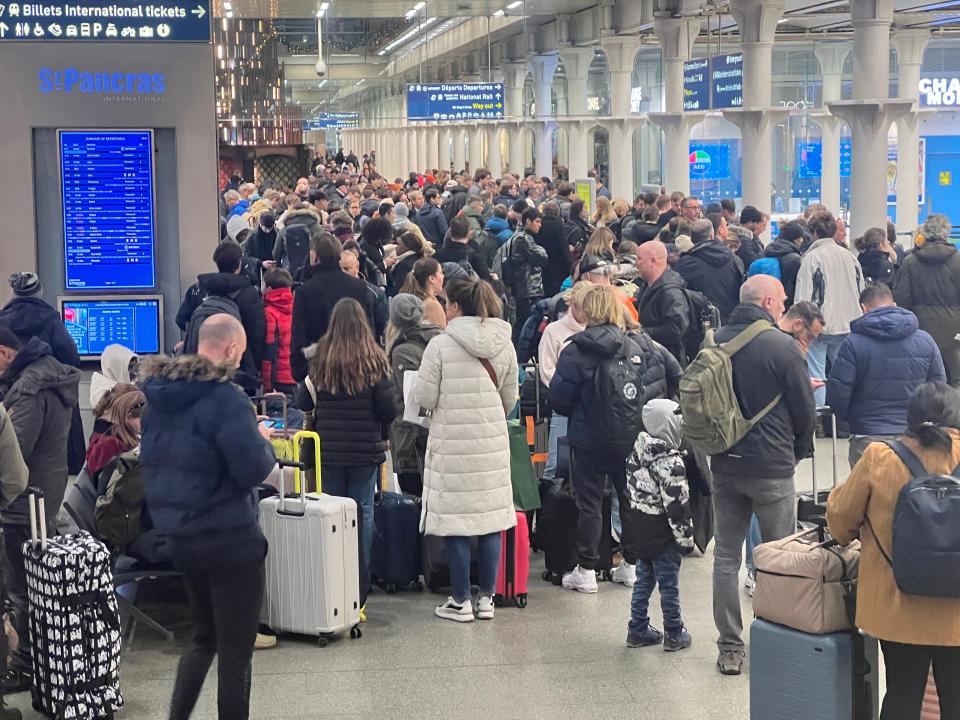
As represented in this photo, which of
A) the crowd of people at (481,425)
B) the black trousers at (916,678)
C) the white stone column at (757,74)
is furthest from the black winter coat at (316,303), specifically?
the white stone column at (757,74)

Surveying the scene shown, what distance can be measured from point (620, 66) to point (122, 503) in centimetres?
2296

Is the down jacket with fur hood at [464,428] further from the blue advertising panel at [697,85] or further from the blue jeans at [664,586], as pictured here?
the blue advertising panel at [697,85]

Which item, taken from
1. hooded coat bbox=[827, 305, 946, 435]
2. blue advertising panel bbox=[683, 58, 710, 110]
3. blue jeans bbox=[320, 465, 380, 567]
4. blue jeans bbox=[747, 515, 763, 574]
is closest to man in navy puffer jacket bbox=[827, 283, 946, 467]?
hooded coat bbox=[827, 305, 946, 435]

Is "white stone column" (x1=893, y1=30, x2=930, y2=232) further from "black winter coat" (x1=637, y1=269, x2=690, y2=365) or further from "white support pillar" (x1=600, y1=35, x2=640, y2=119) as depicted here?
"black winter coat" (x1=637, y1=269, x2=690, y2=365)

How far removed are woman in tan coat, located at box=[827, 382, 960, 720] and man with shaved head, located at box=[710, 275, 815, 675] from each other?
1285 millimetres

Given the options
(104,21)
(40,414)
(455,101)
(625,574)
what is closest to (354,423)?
(40,414)

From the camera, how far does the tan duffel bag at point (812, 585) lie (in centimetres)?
515

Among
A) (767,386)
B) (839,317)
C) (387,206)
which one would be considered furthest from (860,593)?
(387,206)

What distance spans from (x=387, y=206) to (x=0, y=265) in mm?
7850

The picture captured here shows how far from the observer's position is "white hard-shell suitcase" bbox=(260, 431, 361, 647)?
22.4 feet

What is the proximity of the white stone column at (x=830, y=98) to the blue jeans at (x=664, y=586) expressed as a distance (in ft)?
89.2

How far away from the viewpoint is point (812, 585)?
5.15 meters

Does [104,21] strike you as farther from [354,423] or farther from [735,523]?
[735,523]

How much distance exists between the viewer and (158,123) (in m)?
9.14
